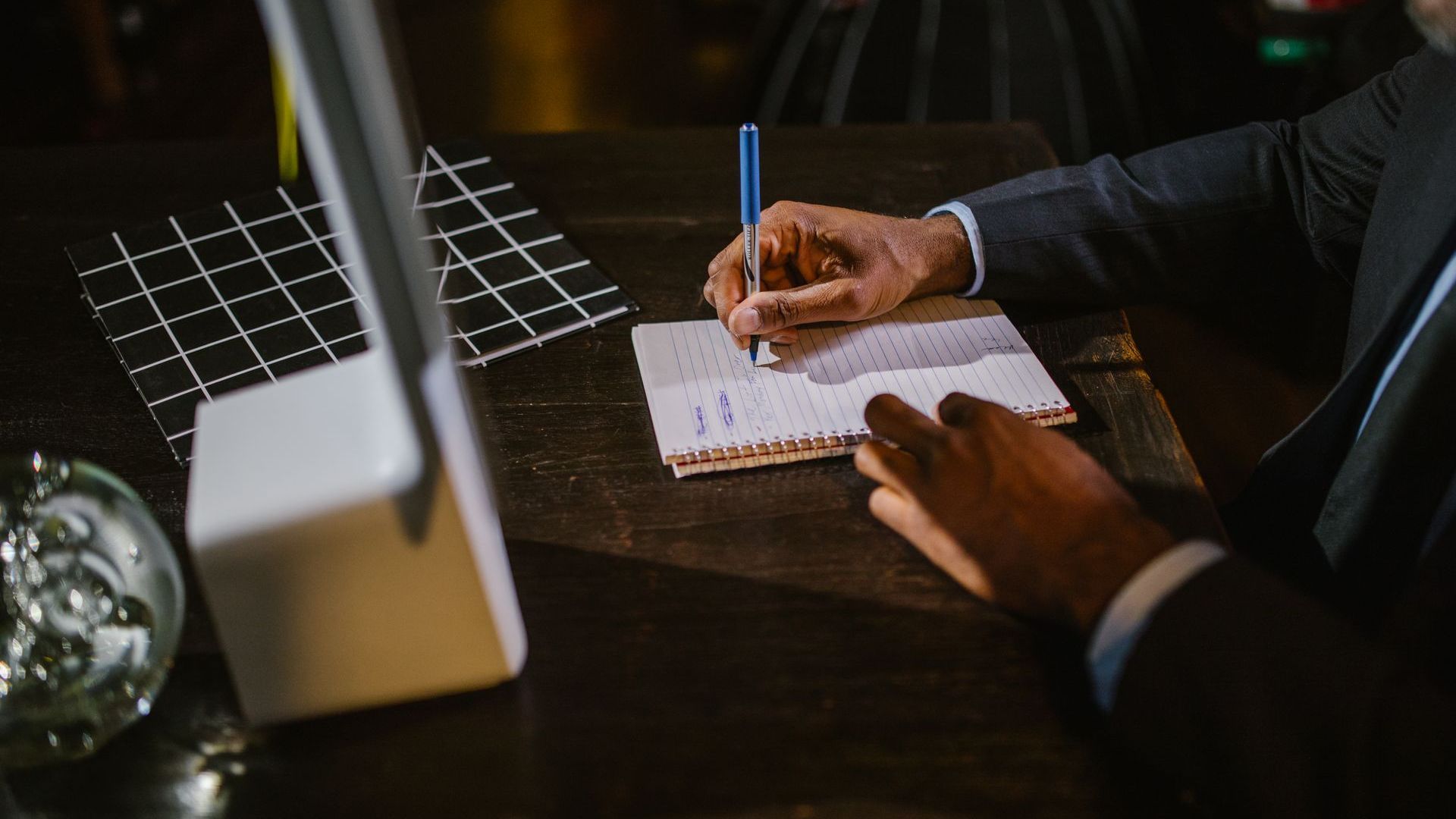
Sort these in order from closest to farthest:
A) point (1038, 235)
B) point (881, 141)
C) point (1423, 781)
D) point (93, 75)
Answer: point (1423, 781) < point (1038, 235) < point (881, 141) < point (93, 75)

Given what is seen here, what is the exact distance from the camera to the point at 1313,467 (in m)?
0.85

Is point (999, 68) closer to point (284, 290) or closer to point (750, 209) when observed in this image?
point (750, 209)

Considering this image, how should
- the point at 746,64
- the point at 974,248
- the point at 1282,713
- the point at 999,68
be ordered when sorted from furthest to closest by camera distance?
the point at 746,64, the point at 999,68, the point at 974,248, the point at 1282,713

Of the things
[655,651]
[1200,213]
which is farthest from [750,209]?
[1200,213]

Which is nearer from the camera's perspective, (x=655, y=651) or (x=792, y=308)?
(x=655, y=651)

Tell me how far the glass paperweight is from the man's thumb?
48 cm

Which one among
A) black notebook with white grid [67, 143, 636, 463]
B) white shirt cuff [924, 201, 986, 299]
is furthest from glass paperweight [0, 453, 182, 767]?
white shirt cuff [924, 201, 986, 299]

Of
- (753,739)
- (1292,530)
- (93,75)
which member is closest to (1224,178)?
(1292,530)

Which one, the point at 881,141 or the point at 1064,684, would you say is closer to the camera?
the point at 1064,684

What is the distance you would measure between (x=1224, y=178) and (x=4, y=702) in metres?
1.13

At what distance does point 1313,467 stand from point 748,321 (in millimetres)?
497

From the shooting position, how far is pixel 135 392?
0.88m

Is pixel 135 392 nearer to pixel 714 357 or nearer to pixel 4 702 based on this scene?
pixel 4 702

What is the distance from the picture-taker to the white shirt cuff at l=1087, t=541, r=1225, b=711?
62 centimetres
